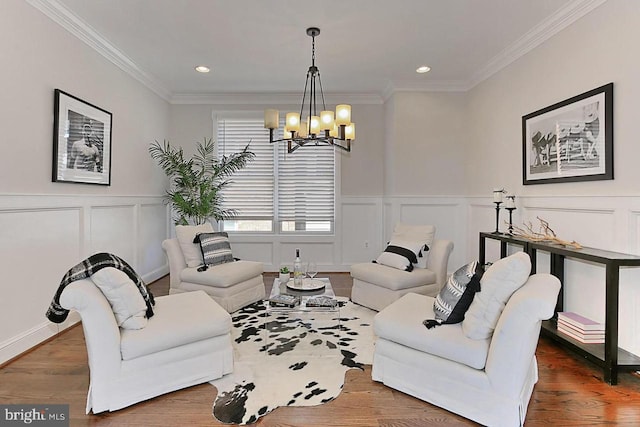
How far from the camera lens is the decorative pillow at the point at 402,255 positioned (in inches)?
153

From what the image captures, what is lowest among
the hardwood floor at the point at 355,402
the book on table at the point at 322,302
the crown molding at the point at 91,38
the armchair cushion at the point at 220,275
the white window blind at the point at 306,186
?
the hardwood floor at the point at 355,402

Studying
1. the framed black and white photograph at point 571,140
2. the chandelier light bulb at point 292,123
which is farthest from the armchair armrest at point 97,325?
the framed black and white photograph at point 571,140

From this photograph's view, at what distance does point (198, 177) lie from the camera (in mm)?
5457

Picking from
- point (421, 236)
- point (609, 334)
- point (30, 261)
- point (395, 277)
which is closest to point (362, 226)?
point (421, 236)

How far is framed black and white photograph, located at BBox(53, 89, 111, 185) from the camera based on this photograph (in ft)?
10.7

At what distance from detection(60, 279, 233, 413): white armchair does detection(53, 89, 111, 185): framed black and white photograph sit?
1.79 meters

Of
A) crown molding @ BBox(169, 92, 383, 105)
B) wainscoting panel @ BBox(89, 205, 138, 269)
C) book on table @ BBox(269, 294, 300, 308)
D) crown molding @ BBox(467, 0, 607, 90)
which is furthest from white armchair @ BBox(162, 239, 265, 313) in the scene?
crown molding @ BBox(467, 0, 607, 90)

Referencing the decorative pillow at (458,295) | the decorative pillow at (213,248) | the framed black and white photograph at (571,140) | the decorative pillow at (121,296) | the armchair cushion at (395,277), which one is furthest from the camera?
the decorative pillow at (213,248)

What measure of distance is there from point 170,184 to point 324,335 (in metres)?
4.01

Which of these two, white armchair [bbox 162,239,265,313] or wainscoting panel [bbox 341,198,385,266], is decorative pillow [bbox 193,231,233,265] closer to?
white armchair [bbox 162,239,265,313]

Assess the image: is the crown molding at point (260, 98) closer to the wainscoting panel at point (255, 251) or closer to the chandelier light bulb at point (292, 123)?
the wainscoting panel at point (255, 251)

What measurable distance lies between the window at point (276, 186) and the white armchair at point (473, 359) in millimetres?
3755

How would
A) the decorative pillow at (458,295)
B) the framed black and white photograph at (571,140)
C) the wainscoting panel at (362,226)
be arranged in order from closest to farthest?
the decorative pillow at (458,295)
the framed black and white photograph at (571,140)
the wainscoting panel at (362,226)

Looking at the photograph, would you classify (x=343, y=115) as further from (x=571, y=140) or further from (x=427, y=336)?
(x=571, y=140)
